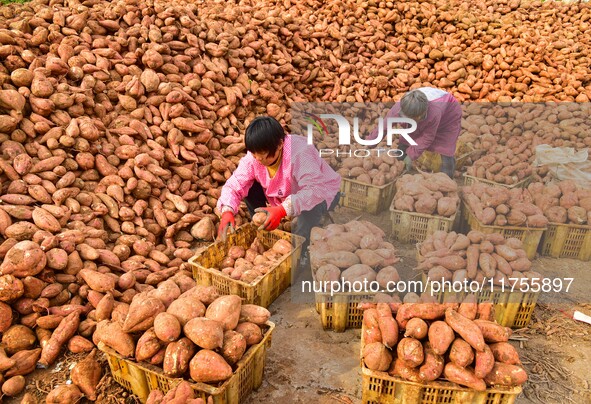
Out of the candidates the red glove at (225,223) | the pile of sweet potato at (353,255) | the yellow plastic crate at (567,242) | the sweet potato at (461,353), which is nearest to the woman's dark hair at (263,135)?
the red glove at (225,223)

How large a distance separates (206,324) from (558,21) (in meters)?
10.1

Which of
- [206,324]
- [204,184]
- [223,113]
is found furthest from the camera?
[223,113]

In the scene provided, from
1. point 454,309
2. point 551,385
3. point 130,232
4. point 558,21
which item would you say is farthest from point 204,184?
point 558,21

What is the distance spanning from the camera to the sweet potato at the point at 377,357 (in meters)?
2.28

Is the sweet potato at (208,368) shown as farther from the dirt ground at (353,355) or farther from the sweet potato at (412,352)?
the sweet potato at (412,352)

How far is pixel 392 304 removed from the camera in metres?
2.60

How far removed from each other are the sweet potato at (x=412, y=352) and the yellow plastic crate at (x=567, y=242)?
2.52m

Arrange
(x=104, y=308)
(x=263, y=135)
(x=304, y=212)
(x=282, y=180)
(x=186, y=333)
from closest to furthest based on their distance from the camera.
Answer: (x=186, y=333) → (x=104, y=308) → (x=263, y=135) → (x=282, y=180) → (x=304, y=212)

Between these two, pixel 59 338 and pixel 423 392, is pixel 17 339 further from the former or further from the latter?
pixel 423 392

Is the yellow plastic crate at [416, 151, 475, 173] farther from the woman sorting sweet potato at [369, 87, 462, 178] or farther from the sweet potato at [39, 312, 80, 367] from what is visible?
the sweet potato at [39, 312, 80, 367]

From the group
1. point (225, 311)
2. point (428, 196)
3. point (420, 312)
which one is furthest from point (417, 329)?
point (428, 196)

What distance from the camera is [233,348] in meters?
2.29

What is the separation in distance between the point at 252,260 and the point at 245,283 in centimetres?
49

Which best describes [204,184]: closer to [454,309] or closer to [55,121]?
[55,121]
